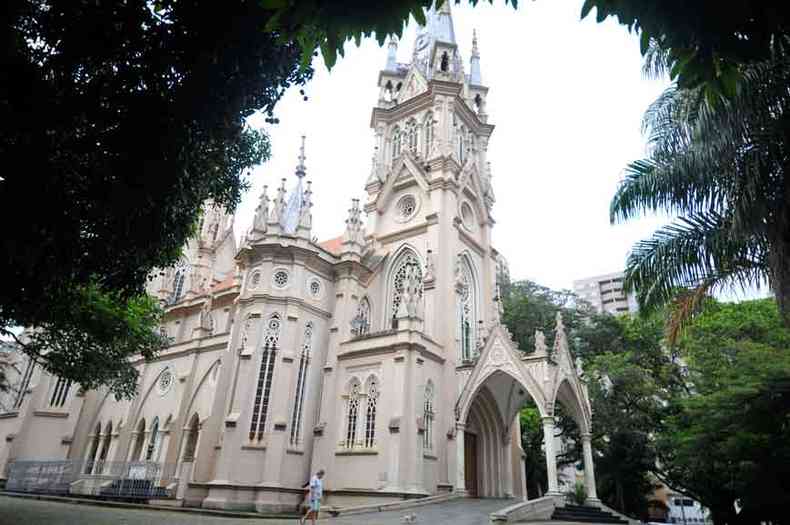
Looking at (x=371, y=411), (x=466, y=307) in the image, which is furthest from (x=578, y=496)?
(x=466, y=307)

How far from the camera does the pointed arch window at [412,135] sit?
30.2 m

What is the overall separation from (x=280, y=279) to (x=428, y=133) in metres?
12.2

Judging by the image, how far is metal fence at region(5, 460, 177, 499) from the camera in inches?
870

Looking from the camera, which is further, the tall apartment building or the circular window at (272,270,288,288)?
the tall apartment building

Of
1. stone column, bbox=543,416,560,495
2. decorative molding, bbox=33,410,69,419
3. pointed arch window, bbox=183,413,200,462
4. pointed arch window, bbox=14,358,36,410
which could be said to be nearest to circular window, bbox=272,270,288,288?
pointed arch window, bbox=183,413,200,462

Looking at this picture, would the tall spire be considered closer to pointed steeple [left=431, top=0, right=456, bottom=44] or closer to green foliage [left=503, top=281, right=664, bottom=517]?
pointed steeple [left=431, top=0, right=456, bottom=44]

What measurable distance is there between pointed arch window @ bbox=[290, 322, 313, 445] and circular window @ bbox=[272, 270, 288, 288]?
2155mm

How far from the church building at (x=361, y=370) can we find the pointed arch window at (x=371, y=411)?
0.25 ft

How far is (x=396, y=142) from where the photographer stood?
31328 mm

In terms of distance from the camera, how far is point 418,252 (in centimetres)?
2614

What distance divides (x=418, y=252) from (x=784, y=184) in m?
17.2

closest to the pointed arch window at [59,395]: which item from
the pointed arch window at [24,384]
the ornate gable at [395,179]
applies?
the pointed arch window at [24,384]

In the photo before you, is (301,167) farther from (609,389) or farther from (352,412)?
(609,389)

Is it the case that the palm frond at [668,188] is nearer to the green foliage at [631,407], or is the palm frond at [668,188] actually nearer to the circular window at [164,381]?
the green foliage at [631,407]
